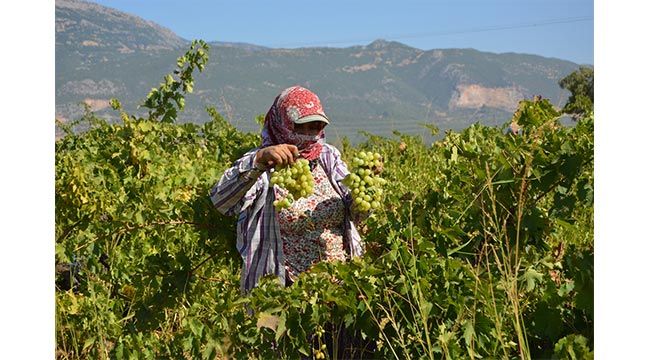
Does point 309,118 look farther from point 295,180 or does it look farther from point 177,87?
point 177,87

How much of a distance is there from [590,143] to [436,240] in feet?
2.04

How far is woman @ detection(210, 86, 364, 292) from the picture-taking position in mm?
3191

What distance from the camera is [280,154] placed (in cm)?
299

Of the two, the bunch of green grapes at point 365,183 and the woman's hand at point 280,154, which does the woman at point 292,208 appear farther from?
the bunch of green grapes at point 365,183

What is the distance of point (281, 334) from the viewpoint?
270 centimetres

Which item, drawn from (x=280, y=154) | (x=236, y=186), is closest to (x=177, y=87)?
(x=236, y=186)

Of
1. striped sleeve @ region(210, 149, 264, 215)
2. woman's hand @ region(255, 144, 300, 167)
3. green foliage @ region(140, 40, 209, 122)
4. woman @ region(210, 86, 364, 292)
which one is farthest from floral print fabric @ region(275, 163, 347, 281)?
green foliage @ region(140, 40, 209, 122)

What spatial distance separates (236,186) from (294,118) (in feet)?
1.07

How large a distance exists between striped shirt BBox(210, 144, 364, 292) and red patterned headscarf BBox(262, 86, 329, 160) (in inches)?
3.4

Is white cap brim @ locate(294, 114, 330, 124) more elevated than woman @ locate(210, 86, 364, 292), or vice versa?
white cap brim @ locate(294, 114, 330, 124)

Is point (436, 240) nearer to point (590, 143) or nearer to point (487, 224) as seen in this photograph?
point (487, 224)

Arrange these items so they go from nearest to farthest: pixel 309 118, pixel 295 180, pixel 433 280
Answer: pixel 433 280, pixel 295 180, pixel 309 118

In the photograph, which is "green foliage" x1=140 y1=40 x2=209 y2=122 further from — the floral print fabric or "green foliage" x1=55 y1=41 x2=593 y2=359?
the floral print fabric
